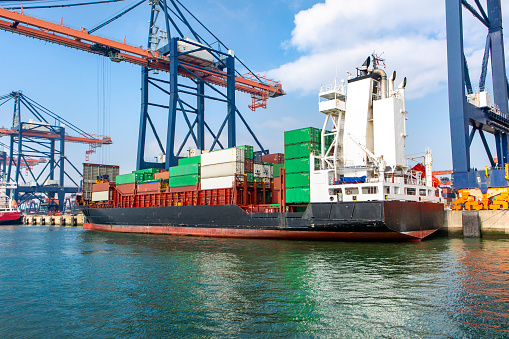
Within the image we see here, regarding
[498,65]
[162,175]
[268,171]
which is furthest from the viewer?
[498,65]

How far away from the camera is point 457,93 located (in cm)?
3322

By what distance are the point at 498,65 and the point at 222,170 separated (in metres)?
32.5

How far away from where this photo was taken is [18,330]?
900cm

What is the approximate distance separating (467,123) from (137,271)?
102ft

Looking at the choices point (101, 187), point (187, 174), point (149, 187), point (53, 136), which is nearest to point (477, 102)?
point (187, 174)

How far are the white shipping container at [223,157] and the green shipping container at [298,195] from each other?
588cm

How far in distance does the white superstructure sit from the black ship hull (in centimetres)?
→ 81

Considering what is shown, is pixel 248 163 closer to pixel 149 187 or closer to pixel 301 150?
pixel 301 150

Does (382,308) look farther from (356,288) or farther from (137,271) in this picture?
(137,271)

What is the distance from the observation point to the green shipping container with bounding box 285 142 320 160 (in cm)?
2600

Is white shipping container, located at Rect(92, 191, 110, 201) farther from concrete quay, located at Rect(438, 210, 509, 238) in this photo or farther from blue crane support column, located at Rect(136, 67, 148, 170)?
concrete quay, located at Rect(438, 210, 509, 238)

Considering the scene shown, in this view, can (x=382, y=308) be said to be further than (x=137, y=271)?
No

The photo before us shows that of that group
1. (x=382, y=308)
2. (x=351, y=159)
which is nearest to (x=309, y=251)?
(x=351, y=159)

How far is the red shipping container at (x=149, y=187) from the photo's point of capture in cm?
3722
